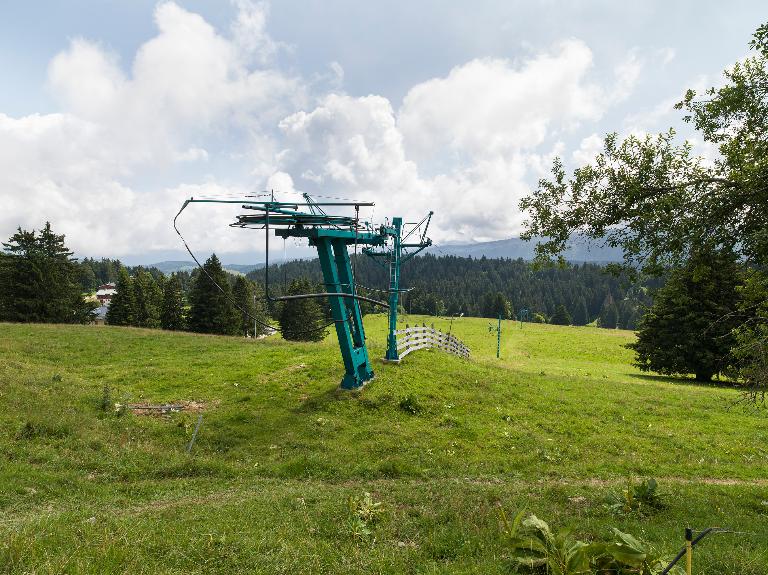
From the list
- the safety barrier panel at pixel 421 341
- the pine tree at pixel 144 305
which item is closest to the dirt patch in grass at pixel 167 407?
the safety barrier panel at pixel 421 341

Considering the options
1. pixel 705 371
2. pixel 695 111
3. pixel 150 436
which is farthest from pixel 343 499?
pixel 705 371

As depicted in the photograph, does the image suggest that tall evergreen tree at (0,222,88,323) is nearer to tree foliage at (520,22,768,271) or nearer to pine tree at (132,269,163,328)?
pine tree at (132,269,163,328)

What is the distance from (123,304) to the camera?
2571 inches

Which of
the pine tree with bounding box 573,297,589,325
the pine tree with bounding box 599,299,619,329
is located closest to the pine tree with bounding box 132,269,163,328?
the pine tree with bounding box 599,299,619,329

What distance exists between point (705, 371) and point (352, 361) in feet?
99.9

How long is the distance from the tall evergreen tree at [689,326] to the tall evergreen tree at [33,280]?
214 feet

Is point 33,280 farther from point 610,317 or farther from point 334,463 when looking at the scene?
point 610,317

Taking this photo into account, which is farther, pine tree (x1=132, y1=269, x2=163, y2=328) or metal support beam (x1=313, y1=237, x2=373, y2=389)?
pine tree (x1=132, y1=269, x2=163, y2=328)

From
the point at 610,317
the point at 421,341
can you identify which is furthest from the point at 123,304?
the point at 610,317

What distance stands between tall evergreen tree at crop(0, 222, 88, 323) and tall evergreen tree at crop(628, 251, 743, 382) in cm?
6519

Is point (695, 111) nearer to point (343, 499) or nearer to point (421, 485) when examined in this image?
point (421, 485)

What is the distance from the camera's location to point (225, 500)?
370 inches

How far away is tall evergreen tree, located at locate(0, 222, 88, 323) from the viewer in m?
49.9

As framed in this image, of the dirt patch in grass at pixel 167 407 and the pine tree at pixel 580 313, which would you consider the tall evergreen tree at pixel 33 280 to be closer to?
the dirt patch in grass at pixel 167 407
